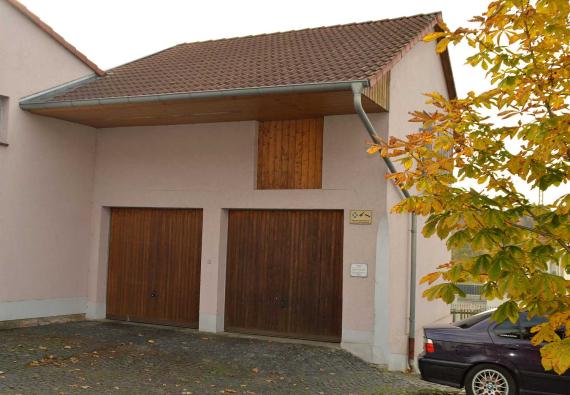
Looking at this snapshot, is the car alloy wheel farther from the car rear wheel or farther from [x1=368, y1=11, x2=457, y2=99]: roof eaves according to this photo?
[x1=368, y1=11, x2=457, y2=99]: roof eaves

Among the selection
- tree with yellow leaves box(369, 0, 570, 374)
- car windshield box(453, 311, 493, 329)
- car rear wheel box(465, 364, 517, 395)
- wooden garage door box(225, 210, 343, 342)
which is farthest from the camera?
wooden garage door box(225, 210, 343, 342)

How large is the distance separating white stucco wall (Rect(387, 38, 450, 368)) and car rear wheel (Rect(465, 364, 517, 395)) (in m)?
2.40

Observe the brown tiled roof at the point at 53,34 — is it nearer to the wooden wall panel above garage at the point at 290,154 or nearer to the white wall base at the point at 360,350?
the wooden wall panel above garage at the point at 290,154

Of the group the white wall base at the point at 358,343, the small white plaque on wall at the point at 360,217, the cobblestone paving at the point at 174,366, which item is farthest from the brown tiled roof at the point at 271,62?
the cobblestone paving at the point at 174,366

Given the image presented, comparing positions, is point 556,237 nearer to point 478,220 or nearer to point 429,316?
point 478,220

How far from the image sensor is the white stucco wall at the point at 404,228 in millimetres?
10672

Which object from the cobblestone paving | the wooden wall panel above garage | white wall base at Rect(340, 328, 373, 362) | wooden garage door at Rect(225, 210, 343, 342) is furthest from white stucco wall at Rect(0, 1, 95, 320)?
white wall base at Rect(340, 328, 373, 362)

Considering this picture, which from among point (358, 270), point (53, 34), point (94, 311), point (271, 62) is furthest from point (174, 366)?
point (53, 34)

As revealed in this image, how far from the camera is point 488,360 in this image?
25.8 feet

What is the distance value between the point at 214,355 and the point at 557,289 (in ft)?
23.7

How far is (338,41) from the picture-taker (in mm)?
12812

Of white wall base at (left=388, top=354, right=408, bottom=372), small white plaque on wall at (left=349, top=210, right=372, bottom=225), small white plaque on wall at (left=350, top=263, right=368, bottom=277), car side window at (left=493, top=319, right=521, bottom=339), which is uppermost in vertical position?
small white plaque on wall at (left=349, top=210, right=372, bottom=225)

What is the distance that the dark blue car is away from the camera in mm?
7617

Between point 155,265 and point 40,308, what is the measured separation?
Result: 2409 mm
